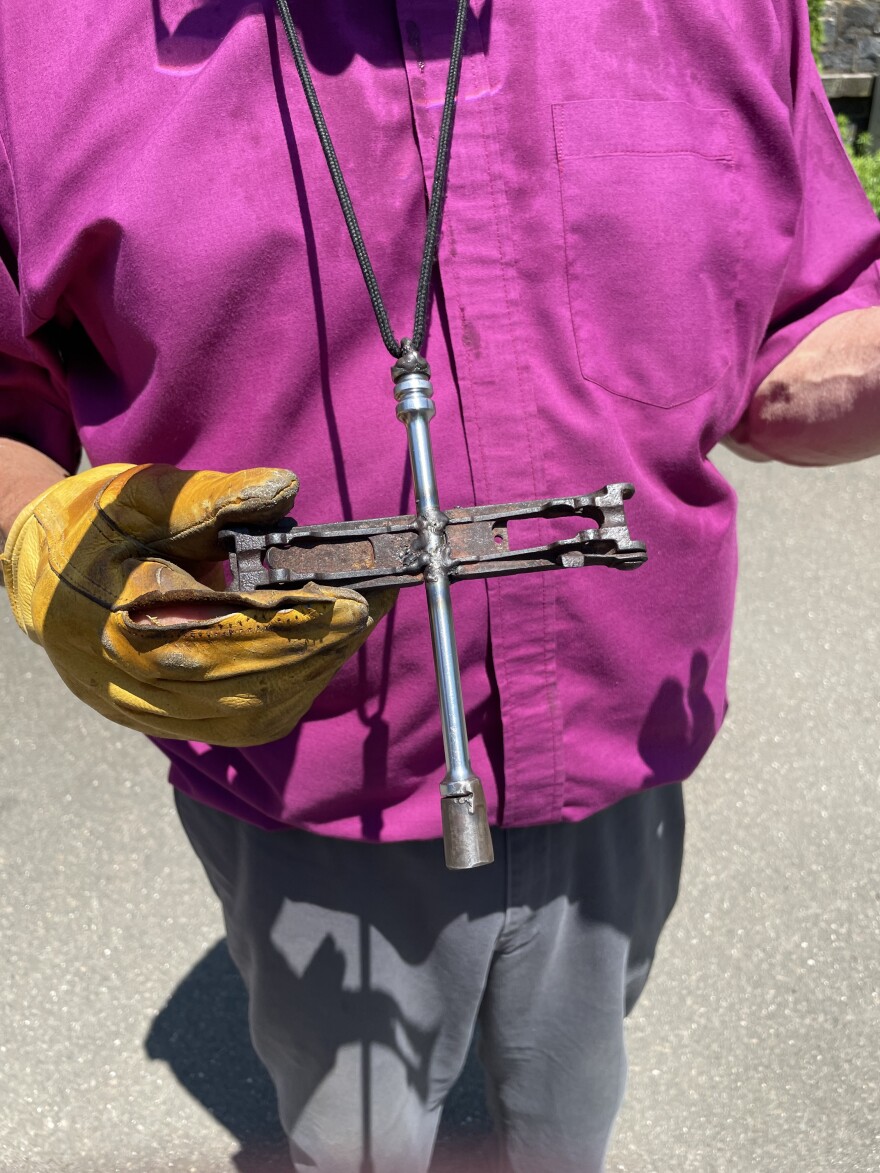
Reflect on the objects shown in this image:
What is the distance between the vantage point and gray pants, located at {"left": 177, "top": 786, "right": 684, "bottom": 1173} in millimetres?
925

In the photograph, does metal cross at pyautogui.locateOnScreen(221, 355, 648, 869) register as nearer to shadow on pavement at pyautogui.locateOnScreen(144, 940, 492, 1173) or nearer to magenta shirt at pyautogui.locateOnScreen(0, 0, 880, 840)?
magenta shirt at pyautogui.locateOnScreen(0, 0, 880, 840)

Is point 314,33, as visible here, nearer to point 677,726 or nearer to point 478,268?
point 478,268

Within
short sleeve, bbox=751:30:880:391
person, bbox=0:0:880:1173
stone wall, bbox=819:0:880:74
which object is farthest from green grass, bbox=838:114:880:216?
person, bbox=0:0:880:1173

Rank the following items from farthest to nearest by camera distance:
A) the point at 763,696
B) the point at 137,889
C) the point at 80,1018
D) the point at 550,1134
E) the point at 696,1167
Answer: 1. the point at 763,696
2. the point at 137,889
3. the point at 80,1018
4. the point at 696,1167
5. the point at 550,1134

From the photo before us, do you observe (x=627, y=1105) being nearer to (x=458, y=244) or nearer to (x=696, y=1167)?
(x=696, y=1167)

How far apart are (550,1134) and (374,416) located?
0.79 meters

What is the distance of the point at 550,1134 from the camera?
1111 mm

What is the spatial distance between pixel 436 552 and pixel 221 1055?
129cm

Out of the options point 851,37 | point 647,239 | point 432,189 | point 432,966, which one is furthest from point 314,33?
point 851,37

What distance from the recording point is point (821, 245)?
88cm

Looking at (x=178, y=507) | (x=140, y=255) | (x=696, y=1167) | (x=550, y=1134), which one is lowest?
(x=696, y=1167)

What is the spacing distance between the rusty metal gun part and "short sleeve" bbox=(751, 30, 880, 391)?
33 centimetres

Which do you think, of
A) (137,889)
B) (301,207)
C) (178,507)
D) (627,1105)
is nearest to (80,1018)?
(137,889)

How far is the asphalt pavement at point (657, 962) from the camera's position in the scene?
5.08 ft
